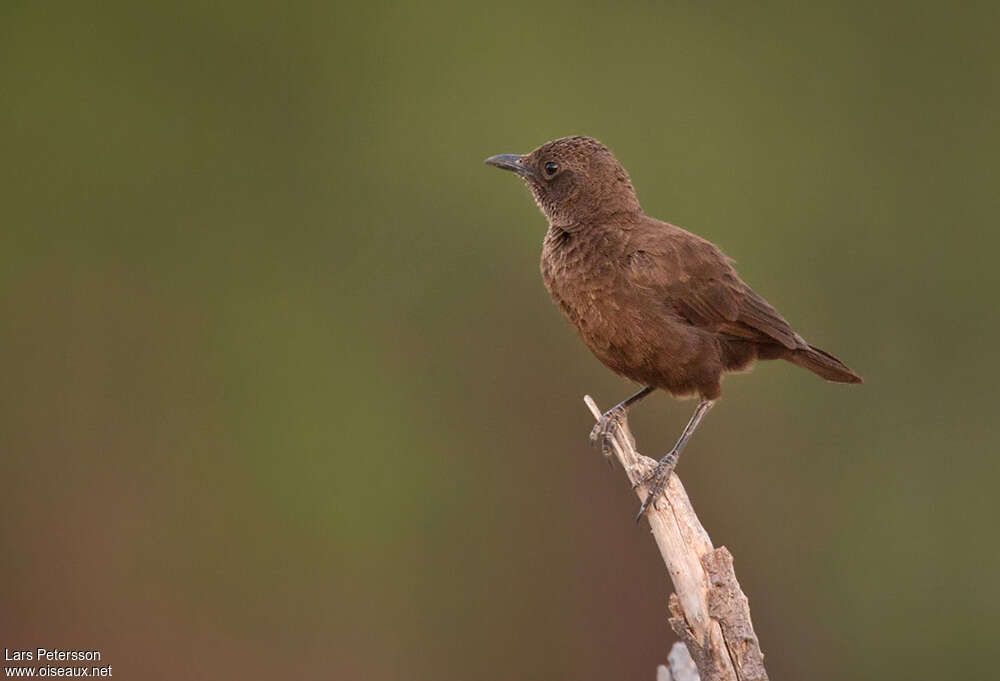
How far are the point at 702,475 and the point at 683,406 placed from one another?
397mm

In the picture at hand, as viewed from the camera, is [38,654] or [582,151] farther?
[38,654]

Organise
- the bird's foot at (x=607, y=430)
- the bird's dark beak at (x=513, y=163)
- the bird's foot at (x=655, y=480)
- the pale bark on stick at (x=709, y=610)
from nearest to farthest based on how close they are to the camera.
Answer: the pale bark on stick at (x=709, y=610) < the bird's foot at (x=655, y=480) < the bird's foot at (x=607, y=430) < the bird's dark beak at (x=513, y=163)

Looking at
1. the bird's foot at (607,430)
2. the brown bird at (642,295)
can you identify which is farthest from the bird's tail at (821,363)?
the bird's foot at (607,430)

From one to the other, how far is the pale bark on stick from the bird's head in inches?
48.4

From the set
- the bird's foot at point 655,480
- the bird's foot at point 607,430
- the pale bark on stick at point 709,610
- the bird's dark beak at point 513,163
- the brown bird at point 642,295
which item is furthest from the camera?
the bird's dark beak at point 513,163

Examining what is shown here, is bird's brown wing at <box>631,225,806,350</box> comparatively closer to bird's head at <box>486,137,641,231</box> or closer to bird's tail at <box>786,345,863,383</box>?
bird's tail at <box>786,345,863,383</box>

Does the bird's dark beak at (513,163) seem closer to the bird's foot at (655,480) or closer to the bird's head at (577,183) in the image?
the bird's head at (577,183)

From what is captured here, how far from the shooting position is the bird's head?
190 inches

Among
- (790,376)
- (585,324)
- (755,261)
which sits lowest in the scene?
(585,324)

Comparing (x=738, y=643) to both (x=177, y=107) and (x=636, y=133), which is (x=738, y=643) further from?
(x=177, y=107)

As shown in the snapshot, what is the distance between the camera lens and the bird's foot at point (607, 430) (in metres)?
4.81

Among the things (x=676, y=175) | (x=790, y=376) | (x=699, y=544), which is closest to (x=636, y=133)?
(x=676, y=175)

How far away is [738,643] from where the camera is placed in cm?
395

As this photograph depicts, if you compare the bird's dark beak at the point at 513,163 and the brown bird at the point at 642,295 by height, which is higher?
the bird's dark beak at the point at 513,163
